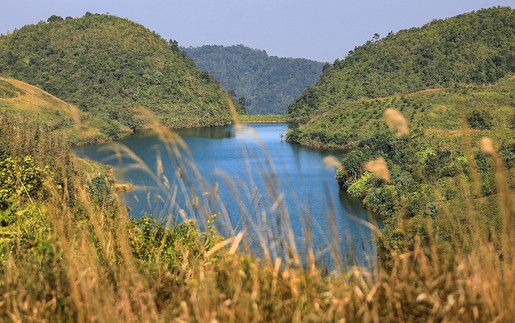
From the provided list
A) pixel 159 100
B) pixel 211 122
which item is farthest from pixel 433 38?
pixel 159 100

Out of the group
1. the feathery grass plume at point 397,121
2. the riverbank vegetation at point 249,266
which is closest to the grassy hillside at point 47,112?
the riverbank vegetation at point 249,266

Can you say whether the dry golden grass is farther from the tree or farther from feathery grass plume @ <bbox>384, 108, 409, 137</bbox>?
the tree

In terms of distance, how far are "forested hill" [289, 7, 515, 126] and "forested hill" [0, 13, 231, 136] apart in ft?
59.2

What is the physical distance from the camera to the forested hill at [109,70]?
108m

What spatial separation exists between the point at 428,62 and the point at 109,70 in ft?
178

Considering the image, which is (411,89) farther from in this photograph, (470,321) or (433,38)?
(470,321)

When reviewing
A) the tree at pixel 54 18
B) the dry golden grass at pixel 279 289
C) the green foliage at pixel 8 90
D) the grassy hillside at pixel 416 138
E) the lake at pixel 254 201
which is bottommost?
the grassy hillside at pixel 416 138

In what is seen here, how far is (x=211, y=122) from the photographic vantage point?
363ft

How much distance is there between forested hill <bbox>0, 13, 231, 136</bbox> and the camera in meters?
108

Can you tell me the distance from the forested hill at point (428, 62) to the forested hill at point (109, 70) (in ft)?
59.2

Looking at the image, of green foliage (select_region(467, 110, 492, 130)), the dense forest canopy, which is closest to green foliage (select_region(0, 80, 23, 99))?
the dense forest canopy

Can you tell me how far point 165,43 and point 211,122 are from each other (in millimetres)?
28121

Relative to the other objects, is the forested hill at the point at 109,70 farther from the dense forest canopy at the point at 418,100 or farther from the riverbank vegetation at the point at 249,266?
the riverbank vegetation at the point at 249,266

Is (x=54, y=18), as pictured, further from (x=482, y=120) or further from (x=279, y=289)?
(x=279, y=289)
